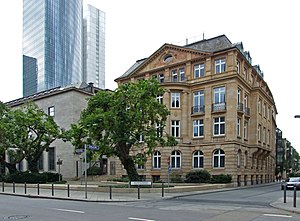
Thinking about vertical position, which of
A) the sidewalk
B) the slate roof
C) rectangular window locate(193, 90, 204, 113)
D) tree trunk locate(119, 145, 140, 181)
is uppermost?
the slate roof

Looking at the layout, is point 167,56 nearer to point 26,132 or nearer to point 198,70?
point 198,70

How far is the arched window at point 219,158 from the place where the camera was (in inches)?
1430

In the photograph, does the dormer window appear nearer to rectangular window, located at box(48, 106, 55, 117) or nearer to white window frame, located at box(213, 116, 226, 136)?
white window frame, located at box(213, 116, 226, 136)

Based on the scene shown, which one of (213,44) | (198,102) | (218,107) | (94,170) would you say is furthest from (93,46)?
(218,107)

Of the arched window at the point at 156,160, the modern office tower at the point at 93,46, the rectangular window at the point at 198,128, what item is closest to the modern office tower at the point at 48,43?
the modern office tower at the point at 93,46

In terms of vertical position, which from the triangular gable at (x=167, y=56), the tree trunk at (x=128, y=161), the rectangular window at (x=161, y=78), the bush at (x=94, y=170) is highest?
the triangular gable at (x=167, y=56)

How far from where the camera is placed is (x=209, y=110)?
124ft

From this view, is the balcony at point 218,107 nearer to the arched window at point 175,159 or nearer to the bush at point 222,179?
the arched window at point 175,159

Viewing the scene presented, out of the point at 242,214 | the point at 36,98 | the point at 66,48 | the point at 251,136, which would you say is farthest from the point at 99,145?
the point at 66,48

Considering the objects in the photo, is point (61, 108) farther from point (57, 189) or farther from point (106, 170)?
point (57, 189)

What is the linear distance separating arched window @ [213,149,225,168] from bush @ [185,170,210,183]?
89.1 inches

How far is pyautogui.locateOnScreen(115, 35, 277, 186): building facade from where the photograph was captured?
36.3 metres

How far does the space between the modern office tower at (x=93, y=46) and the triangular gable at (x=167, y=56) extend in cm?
9679

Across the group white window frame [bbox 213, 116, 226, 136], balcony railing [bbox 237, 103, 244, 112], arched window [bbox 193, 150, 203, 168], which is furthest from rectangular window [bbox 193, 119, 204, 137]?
balcony railing [bbox 237, 103, 244, 112]
